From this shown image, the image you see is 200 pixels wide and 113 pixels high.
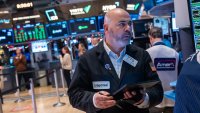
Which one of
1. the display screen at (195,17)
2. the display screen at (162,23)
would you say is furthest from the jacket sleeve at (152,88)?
the display screen at (162,23)

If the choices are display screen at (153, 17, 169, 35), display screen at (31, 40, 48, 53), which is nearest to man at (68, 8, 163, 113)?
display screen at (153, 17, 169, 35)

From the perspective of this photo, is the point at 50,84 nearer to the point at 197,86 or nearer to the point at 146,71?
the point at 146,71

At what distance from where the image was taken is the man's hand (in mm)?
2117

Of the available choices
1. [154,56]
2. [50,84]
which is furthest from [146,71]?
[50,84]

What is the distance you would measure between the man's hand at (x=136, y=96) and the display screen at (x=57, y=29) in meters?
10.8

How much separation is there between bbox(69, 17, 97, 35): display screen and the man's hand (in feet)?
34.6

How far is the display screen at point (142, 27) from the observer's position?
366 inches

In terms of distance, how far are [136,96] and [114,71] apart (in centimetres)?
29

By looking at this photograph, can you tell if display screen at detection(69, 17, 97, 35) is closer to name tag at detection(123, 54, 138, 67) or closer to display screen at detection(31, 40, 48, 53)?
display screen at detection(31, 40, 48, 53)

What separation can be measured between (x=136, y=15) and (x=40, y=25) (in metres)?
3.78

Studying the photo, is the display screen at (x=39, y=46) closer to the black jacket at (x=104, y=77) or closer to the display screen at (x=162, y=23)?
the display screen at (x=162, y=23)

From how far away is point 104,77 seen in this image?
2389 mm

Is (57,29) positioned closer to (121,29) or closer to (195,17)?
(195,17)

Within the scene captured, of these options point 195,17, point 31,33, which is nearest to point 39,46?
point 31,33
